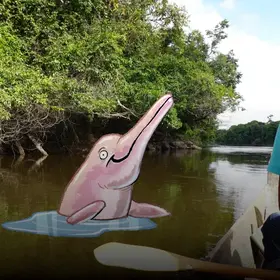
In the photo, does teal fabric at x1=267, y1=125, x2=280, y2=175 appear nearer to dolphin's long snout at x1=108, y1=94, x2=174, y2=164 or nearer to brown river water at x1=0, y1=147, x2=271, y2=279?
brown river water at x1=0, y1=147, x2=271, y2=279

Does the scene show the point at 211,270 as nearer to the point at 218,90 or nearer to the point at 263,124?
the point at 218,90

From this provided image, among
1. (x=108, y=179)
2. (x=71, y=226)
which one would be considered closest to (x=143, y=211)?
(x=108, y=179)

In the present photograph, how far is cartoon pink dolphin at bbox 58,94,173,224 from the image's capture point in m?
4.12

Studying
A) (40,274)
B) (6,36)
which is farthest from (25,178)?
(40,274)

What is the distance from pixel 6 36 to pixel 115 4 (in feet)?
15.0

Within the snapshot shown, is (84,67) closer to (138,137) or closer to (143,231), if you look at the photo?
(138,137)

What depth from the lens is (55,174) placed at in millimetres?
9406

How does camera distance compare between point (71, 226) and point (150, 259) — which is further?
point (71, 226)

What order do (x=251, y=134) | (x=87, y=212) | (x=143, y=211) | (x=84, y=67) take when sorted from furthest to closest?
(x=251, y=134) < (x=84, y=67) < (x=143, y=211) < (x=87, y=212)

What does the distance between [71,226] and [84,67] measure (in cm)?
777

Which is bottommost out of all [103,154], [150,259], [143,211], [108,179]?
[143,211]

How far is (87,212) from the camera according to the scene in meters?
4.08

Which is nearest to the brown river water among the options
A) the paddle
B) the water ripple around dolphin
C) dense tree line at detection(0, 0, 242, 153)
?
the water ripple around dolphin

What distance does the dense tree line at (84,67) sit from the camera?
9.95m
